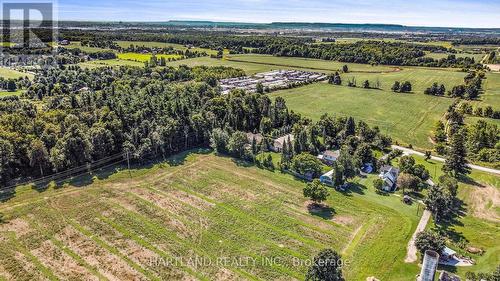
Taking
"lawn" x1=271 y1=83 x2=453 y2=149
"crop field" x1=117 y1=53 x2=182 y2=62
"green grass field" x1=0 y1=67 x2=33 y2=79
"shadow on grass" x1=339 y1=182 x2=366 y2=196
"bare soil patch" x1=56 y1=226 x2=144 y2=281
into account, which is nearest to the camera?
"bare soil patch" x1=56 y1=226 x2=144 y2=281

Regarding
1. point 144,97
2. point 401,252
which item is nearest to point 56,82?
point 144,97

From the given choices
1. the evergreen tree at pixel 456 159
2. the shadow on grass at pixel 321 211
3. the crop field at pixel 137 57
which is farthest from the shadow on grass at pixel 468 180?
the crop field at pixel 137 57

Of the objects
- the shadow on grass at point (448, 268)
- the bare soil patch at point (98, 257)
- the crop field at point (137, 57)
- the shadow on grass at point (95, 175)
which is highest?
the crop field at point (137, 57)

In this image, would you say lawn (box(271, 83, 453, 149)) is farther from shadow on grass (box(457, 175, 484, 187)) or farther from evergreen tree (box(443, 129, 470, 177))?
shadow on grass (box(457, 175, 484, 187))

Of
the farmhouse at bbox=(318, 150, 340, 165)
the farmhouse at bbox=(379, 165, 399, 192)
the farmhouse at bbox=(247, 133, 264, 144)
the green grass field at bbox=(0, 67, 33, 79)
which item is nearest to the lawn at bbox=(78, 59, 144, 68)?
the green grass field at bbox=(0, 67, 33, 79)

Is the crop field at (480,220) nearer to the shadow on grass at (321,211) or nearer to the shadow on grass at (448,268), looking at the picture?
the shadow on grass at (448,268)

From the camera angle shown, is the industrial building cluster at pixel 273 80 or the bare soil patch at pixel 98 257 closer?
the bare soil patch at pixel 98 257
